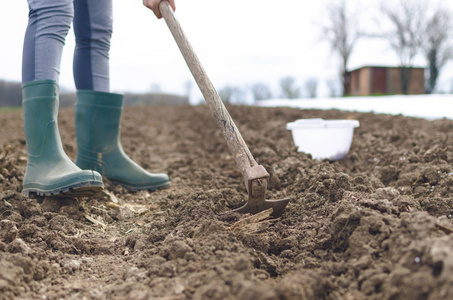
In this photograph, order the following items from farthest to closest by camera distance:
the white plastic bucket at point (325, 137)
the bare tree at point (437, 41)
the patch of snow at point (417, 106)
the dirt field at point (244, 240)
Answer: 1. the bare tree at point (437, 41)
2. the patch of snow at point (417, 106)
3. the white plastic bucket at point (325, 137)
4. the dirt field at point (244, 240)

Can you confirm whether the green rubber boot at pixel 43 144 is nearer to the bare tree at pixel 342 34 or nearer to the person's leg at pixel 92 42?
the person's leg at pixel 92 42

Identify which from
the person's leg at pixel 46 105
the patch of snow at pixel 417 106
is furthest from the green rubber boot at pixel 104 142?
the patch of snow at pixel 417 106

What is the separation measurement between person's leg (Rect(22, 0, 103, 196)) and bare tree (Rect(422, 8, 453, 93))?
19.0 m

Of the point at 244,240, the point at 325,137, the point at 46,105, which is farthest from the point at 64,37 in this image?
the point at 325,137

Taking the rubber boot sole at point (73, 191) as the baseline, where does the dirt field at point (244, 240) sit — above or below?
below

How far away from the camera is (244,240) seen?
1558 mm

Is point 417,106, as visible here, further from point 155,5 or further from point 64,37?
point 64,37

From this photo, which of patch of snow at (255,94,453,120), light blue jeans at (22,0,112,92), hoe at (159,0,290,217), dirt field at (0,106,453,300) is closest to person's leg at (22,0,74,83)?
light blue jeans at (22,0,112,92)

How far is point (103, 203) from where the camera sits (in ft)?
7.88

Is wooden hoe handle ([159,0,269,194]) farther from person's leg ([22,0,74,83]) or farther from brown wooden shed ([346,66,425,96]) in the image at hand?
brown wooden shed ([346,66,425,96])

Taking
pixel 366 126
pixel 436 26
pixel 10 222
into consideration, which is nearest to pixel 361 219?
pixel 10 222

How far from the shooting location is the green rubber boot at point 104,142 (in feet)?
8.63

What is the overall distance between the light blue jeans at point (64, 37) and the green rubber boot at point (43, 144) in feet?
0.31

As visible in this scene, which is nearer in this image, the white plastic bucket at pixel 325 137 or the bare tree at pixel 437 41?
the white plastic bucket at pixel 325 137
